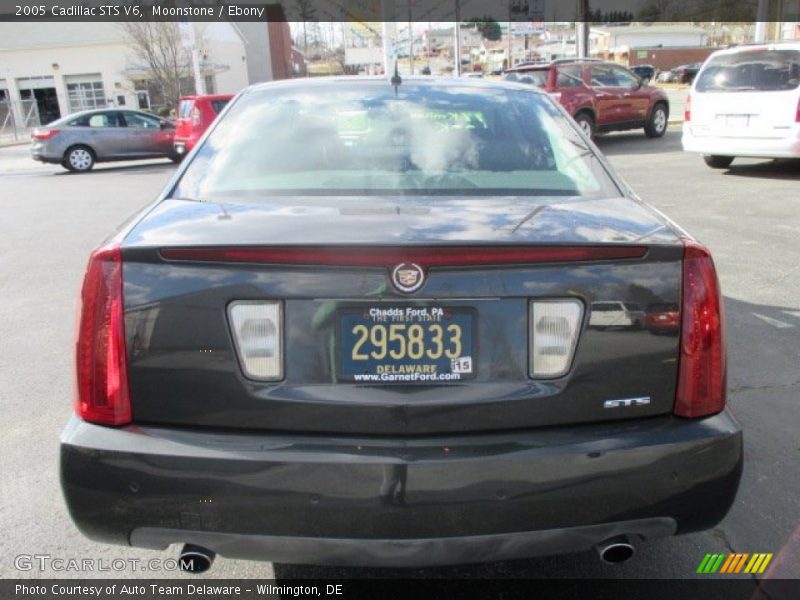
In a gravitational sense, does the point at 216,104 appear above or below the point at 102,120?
above

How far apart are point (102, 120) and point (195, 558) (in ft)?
61.0

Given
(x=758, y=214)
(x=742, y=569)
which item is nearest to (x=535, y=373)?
(x=742, y=569)

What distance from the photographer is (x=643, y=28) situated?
9019 cm

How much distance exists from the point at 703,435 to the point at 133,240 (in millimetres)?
1724

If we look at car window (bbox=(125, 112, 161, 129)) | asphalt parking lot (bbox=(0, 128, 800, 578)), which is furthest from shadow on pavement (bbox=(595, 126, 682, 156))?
car window (bbox=(125, 112, 161, 129))

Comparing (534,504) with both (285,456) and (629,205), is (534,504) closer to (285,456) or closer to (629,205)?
(285,456)

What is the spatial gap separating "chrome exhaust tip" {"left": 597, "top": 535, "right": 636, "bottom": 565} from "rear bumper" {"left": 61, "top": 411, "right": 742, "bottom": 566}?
0.04 meters

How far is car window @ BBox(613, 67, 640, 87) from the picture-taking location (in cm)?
1666

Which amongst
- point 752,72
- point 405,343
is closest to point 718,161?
point 752,72

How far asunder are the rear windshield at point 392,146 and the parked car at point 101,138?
16.8m

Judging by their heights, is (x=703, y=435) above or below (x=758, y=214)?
above

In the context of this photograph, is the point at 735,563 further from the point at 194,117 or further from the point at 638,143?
the point at 194,117

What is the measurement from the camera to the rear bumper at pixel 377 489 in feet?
6.36

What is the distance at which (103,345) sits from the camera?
6.66ft
